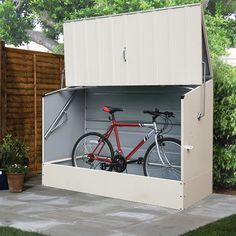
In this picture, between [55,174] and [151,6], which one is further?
[151,6]

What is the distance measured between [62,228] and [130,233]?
0.69m

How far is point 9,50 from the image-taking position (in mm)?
7676

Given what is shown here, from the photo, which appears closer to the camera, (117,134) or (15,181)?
(15,181)

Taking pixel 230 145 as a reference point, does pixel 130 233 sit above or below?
below

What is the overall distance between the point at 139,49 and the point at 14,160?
7.84 ft

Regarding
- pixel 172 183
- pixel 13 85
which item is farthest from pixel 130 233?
pixel 13 85

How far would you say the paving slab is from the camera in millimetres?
4902

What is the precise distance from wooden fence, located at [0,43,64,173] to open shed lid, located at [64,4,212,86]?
2.98ft

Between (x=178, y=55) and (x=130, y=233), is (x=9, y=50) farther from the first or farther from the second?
(x=130, y=233)

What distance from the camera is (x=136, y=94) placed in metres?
7.67

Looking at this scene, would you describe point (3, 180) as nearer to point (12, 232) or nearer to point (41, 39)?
point (12, 232)

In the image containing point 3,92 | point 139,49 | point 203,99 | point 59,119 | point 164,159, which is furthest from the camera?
point 59,119

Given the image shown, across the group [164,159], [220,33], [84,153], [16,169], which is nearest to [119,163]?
[164,159]

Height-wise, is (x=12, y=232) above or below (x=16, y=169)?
below
